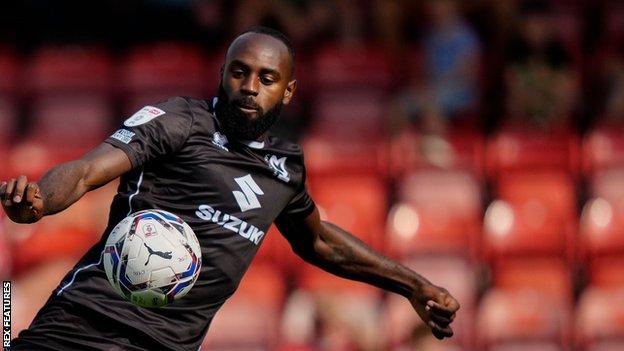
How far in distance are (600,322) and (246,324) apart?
9.02ft

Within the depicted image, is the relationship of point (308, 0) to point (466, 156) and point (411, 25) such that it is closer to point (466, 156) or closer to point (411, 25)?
point (411, 25)

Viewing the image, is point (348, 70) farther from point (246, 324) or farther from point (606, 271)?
point (246, 324)

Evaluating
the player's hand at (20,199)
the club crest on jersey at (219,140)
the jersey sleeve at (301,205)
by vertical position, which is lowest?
the jersey sleeve at (301,205)

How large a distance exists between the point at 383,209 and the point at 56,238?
268 cm

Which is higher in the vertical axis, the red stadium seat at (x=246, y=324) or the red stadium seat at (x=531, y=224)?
the red stadium seat at (x=531, y=224)

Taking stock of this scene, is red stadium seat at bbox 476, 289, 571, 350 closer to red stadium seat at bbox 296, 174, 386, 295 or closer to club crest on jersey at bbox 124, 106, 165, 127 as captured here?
red stadium seat at bbox 296, 174, 386, 295

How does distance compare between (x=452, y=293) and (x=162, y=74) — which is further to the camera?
(x=162, y=74)

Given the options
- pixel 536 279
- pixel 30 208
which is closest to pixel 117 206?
pixel 30 208

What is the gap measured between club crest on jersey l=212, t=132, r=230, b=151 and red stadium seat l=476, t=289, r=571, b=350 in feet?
15.5

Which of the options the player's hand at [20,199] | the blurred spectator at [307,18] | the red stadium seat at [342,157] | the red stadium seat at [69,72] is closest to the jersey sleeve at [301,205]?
the player's hand at [20,199]

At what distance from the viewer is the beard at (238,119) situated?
17.1 ft

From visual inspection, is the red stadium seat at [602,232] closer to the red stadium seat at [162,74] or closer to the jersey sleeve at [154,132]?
the red stadium seat at [162,74]

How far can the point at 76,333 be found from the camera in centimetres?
495

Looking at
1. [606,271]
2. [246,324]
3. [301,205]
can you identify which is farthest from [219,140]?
[606,271]
